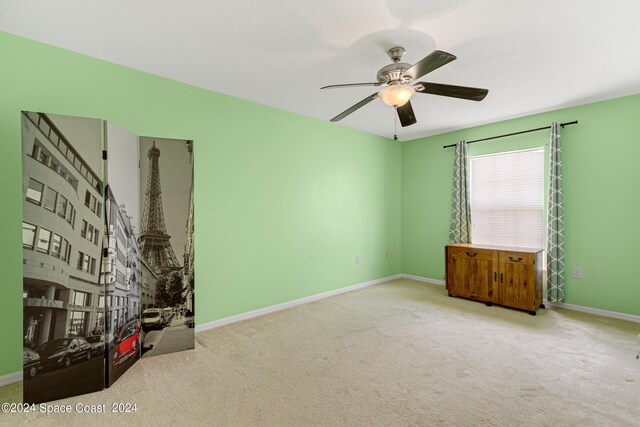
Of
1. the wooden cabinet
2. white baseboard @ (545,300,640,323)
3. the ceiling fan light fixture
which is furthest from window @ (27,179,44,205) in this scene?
white baseboard @ (545,300,640,323)

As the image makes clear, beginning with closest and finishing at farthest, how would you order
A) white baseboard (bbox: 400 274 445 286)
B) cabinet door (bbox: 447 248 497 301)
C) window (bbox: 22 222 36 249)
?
window (bbox: 22 222 36 249), cabinet door (bbox: 447 248 497 301), white baseboard (bbox: 400 274 445 286)

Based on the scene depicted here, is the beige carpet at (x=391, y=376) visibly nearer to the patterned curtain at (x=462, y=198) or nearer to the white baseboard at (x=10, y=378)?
the white baseboard at (x=10, y=378)

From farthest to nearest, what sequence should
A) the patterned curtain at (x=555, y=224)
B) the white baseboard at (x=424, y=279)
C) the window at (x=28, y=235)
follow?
the white baseboard at (x=424, y=279)
the patterned curtain at (x=555, y=224)
the window at (x=28, y=235)

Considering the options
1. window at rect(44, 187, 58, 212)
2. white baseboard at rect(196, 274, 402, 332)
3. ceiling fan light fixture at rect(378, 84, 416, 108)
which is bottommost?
white baseboard at rect(196, 274, 402, 332)

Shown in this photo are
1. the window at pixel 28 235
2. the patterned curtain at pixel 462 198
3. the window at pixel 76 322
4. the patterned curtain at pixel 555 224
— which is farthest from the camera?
the patterned curtain at pixel 462 198

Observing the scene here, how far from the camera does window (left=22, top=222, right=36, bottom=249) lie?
6.05 feet

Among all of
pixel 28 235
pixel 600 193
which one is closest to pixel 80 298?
pixel 28 235

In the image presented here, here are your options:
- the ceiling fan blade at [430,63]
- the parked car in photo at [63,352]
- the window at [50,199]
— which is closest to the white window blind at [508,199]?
the ceiling fan blade at [430,63]

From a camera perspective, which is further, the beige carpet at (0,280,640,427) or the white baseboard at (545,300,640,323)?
the white baseboard at (545,300,640,323)

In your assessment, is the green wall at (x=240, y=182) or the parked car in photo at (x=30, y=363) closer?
the parked car in photo at (x=30, y=363)

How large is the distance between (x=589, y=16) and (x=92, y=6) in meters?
3.26

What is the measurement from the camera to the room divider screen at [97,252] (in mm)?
1867

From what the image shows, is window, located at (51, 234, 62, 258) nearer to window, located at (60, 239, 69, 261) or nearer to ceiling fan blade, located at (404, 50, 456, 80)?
window, located at (60, 239, 69, 261)

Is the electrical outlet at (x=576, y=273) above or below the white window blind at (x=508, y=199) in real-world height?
below
